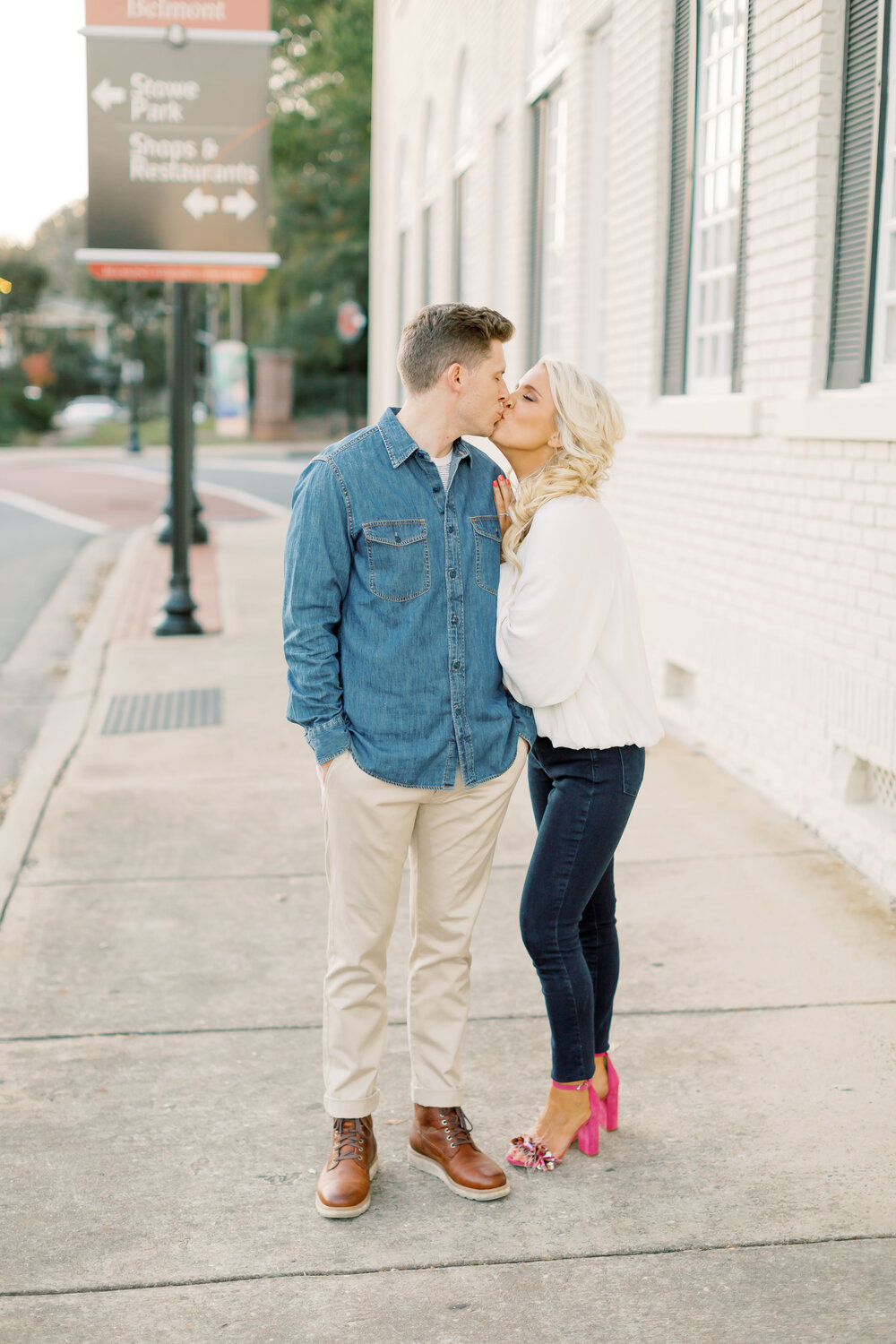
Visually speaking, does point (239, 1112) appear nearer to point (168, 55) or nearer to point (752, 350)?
point (752, 350)

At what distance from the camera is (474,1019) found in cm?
428

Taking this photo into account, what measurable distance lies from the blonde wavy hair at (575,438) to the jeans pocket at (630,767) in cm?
52

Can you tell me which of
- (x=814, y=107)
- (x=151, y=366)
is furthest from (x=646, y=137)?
(x=151, y=366)

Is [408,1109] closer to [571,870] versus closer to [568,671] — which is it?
[571,870]

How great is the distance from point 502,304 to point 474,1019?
931 cm

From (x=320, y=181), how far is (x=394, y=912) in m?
42.8

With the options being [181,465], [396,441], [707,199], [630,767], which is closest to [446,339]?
[396,441]

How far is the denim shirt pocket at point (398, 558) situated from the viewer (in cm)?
315

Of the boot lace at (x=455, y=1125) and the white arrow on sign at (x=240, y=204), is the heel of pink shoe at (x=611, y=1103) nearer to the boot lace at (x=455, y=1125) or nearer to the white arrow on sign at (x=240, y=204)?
the boot lace at (x=455, y=1125)

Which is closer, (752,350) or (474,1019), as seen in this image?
(474,1019)

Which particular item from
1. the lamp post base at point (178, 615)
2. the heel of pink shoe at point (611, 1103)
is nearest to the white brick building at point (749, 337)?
the heel of pink shoe at point (611, 1103)

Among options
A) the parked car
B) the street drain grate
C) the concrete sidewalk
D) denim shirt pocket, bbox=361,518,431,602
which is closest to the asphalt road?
the street drain grate

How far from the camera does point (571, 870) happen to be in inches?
129

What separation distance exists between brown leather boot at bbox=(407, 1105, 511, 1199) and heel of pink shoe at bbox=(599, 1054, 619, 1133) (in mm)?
378
